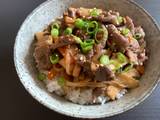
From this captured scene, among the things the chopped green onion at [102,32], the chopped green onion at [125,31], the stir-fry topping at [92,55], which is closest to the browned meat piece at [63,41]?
the stir-fry topping at [92,55]

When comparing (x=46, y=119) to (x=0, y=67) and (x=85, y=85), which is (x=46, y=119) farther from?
(x=0, y=67)

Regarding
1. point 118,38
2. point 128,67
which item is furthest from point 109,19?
point 128,67

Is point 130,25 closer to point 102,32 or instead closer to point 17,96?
point 102,32

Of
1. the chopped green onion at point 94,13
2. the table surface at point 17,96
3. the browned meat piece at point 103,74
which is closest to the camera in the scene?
the browned meat piece at point 103,74

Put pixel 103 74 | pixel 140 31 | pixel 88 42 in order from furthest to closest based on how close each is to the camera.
A: pixel 140 31 → pixel 88 42 → pixel 103 74

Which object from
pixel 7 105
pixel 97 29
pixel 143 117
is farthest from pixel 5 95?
pixel 143 117

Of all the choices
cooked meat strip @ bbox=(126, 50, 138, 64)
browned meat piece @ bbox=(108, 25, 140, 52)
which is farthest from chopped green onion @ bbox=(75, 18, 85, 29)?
cooked meat strip @ bbox=(126, 50, 138, 64)

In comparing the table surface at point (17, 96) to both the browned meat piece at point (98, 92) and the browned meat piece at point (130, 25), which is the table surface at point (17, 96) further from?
the browned meat piece at point (130, 25)
